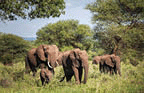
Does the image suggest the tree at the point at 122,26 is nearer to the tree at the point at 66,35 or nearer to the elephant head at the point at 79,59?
the tree at the point at 66,35

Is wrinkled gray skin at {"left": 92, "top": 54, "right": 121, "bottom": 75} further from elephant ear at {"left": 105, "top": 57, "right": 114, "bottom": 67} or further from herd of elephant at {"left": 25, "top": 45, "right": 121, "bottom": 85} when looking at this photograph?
herd of elephant at {"left": 25, "top": 45, "right": 121, "bottom": 85}

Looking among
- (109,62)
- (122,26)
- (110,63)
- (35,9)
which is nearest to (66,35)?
(122,26)

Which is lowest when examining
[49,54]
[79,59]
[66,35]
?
[66,35]

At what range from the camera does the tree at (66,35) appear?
35.6 m

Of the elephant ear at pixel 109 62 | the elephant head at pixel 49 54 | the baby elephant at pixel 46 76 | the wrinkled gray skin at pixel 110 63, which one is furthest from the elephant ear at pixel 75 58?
the elephant ear at pixel 109 62

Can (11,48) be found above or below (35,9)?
below

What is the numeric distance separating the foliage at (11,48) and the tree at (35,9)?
10.9 metres

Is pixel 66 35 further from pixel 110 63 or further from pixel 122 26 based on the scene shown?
pixel 110 63

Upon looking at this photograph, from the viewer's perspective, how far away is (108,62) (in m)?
17.0

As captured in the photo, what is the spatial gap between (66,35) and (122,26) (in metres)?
13.7

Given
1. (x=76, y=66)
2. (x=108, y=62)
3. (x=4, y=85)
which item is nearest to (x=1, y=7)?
(x=4, y=85)

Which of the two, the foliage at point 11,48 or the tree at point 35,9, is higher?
the tree at point 35,9

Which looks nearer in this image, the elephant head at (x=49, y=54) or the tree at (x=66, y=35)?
the elephant head at (x=49, y=54)

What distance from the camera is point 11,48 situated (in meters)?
23.5
